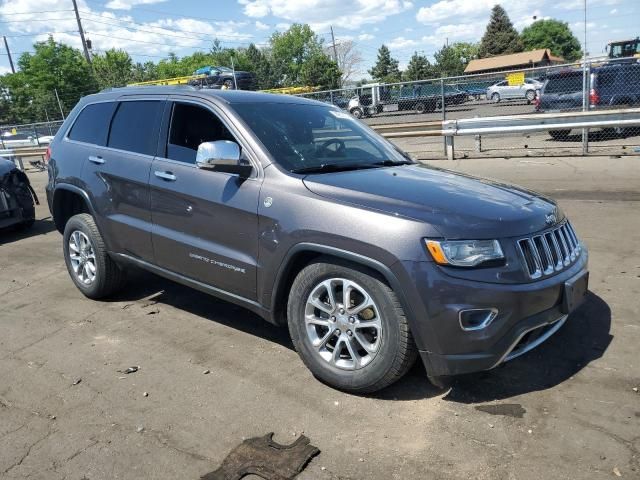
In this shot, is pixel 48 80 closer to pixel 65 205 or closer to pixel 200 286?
pixel 65 205

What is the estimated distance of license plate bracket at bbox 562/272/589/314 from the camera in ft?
10.4

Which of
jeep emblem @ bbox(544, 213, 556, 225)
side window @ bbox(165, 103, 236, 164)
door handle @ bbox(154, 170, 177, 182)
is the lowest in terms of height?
jeep emblem @ bbox(544, 213, 556, 225)

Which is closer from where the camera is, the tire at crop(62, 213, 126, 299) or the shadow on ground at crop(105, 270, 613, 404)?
the shadow on ground at crop(105, 270, 613, 404)

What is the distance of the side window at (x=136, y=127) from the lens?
14.7 feet

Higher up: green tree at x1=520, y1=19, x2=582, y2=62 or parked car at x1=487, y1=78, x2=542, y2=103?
green tree at x1=520, y1=19, x2=582, y2=62

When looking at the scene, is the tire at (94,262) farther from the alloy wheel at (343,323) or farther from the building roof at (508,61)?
the building roof at (508,61)

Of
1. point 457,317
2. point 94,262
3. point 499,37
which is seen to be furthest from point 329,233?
point 499,37

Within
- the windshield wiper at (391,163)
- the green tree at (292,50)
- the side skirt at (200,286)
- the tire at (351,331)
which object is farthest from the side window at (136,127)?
the green tree at (292,50)

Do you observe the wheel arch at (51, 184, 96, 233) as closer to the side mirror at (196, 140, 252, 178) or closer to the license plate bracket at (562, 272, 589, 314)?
the side mirror at (196, 140, 252, 178)

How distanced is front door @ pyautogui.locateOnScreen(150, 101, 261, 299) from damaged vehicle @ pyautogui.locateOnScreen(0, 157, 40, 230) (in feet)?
16.0

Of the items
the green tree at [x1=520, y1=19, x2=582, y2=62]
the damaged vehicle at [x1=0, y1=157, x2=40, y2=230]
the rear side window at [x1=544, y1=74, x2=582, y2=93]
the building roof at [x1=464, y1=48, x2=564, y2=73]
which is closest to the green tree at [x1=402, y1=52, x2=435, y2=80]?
the building roof at [x1=464, y1=48, x2=564, y2=73]

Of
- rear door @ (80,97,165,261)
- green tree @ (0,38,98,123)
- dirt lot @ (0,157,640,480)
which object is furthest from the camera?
green tree @ (0,38,98,123)

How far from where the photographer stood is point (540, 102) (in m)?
15.6

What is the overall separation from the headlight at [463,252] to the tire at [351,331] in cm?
34
